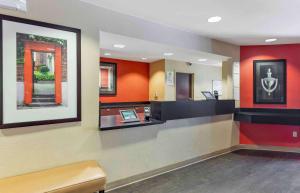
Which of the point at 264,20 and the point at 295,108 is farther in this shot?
the point at 295,108

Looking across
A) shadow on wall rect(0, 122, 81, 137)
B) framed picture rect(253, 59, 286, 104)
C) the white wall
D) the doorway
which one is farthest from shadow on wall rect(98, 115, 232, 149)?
the doorway

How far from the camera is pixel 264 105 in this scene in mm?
5691

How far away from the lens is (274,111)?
560 centimetres

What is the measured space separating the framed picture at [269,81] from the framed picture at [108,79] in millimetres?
3668

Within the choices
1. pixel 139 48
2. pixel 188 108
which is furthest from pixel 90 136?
pixel 139 48

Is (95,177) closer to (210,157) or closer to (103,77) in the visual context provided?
(210,157)

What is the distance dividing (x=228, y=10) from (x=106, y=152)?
237cm

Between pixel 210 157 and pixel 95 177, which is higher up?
pixel 95 177

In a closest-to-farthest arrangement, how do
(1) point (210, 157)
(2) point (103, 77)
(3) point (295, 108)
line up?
(1) point (210, 157), (3) point (295, 108), (2) point (103, 77)

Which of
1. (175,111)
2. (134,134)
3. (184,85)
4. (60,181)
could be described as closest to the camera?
(60,181)

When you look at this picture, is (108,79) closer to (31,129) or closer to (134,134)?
(134,134)

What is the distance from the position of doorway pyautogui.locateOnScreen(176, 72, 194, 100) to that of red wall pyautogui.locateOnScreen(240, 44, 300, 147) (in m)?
2.33

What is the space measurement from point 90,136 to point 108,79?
4.15m

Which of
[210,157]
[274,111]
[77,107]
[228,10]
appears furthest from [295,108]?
[77,107]
